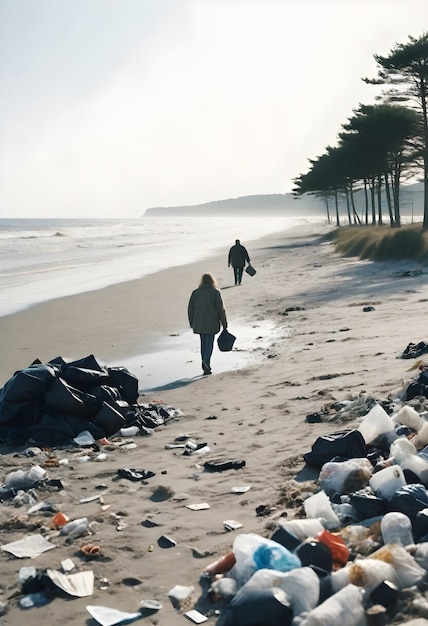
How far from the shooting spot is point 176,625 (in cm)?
373

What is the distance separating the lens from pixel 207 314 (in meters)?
10.8

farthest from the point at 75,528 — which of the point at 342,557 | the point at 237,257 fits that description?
the point at 237,257

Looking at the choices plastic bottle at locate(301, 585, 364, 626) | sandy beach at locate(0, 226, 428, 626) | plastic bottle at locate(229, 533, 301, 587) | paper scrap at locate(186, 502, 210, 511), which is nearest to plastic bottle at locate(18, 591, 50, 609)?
sandy beach at locate(0, 226, 428, 626)

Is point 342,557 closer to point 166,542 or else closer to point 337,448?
point 166,542

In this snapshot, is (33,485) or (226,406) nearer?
(33,485)

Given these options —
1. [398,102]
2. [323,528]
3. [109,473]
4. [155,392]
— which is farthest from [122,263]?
[323,528]

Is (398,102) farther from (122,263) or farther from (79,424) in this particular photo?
(79,424)

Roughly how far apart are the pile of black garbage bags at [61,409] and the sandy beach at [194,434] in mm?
348

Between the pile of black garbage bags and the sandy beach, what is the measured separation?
348 millimetres

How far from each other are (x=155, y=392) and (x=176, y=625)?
19.5ft

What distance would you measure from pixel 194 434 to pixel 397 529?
3.70 metres

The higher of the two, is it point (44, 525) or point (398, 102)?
point (398, 102)

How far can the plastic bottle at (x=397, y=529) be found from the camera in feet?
13.0

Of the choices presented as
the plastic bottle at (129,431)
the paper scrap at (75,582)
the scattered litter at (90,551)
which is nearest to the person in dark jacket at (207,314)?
the plastic bottle at (129,431)
